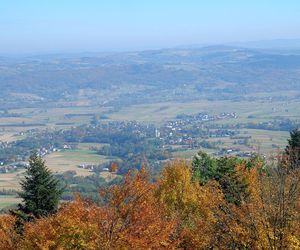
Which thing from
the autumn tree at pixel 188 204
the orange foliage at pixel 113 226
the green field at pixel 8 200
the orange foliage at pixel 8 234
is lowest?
the green field at pixel 8 200

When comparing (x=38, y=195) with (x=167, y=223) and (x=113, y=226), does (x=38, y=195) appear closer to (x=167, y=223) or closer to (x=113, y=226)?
(x=167, y=223)

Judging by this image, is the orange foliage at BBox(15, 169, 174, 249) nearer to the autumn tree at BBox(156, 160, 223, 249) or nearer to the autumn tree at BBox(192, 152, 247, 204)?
the autumn tree at BBox(156, 160, 223, 249)

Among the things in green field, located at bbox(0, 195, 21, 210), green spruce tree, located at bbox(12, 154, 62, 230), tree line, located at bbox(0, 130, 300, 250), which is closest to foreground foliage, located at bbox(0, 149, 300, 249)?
tree line, located at bbox(0, 130, 300, 250)

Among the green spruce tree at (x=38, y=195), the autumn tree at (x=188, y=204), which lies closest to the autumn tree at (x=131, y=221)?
the autumn tree at (x=188, y=204)

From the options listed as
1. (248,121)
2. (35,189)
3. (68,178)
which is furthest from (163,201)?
(248,121)

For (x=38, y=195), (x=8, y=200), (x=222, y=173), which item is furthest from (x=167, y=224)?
(x=8, y=200)

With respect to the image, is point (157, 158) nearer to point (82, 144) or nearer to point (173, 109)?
point (82, 144)

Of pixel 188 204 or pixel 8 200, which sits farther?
pixel 8 200

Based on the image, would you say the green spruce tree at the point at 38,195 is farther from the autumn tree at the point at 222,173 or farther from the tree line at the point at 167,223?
the autumn tree at the point at 222,173
